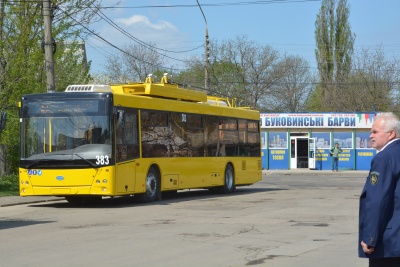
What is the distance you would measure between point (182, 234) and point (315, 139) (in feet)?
128

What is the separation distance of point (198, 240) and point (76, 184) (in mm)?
7712

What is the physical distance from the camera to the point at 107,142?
19.9 metres

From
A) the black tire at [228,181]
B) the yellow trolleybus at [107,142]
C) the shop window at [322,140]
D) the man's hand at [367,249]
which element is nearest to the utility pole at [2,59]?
the yellow trolleybus at [107,142]

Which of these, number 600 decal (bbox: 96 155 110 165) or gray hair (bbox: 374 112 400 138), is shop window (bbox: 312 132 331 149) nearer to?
number 600 decal (bbox: 96 155 110 165)

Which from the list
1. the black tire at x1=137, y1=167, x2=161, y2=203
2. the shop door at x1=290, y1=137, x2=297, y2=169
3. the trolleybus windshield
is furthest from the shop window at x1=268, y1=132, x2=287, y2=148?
the trolleybus windshield

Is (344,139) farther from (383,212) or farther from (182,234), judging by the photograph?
(383,212)

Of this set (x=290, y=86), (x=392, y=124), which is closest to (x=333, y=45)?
(x=290, y=86)

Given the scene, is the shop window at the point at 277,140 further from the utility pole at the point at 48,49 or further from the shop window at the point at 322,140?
the utility pole at the point at 48,49

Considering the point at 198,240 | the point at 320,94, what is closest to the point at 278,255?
the point at 198,240

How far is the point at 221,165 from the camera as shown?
2672 cm

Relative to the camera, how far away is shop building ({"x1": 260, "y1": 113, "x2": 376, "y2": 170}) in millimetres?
51406

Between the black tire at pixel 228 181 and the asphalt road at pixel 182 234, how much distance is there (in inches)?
191

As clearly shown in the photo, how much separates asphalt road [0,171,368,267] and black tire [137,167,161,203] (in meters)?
0.48

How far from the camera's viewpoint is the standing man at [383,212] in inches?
228
